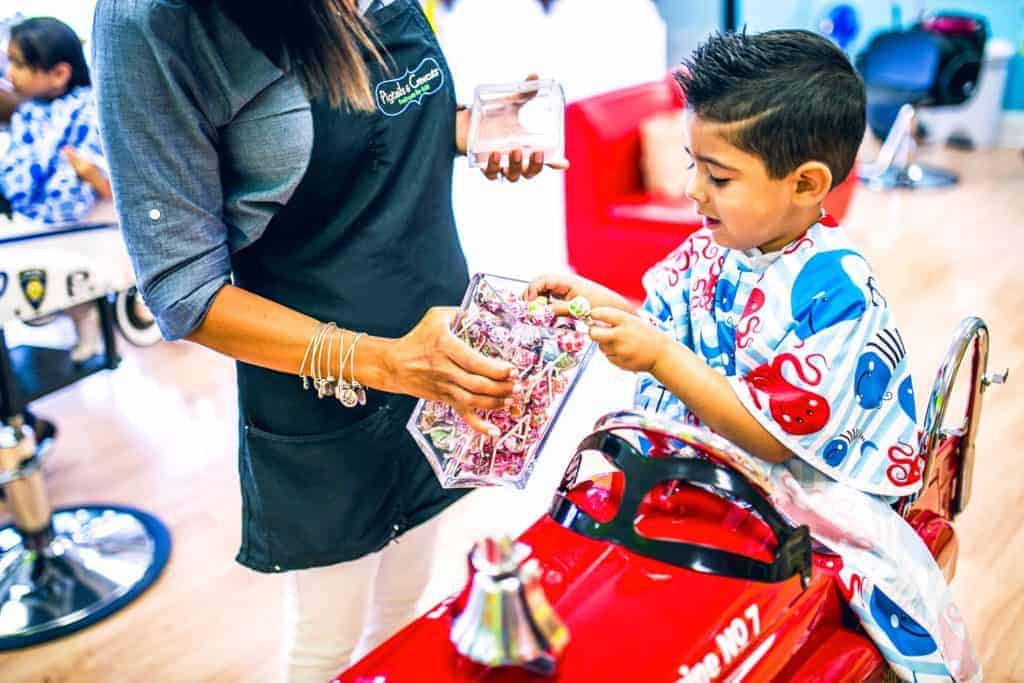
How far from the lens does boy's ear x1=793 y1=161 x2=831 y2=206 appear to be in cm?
119

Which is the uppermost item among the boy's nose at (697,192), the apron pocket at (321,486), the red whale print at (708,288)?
the boy's nose at (697,192)

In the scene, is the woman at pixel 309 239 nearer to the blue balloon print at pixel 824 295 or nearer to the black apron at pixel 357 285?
the black apron at pixel 357 285

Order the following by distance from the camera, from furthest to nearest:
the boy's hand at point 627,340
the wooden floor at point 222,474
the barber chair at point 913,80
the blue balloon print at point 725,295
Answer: the barber chair at point 913,80
the wooden floor at point 222,474
the blue balloon print at point 725,295
the boy's hand at point 627,340

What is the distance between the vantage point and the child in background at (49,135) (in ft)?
7.66

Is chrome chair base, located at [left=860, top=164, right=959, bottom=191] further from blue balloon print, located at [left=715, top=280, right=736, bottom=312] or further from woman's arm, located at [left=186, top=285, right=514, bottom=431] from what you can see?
woman's arm, located at [left=186, top=285, right=514, bottom=431]

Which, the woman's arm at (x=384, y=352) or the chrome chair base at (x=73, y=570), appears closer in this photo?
the woman's arm at (x=384, y=352)

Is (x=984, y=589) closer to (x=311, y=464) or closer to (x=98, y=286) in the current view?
(x=311, y=464)

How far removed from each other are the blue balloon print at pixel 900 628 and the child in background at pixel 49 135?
6.63 ft

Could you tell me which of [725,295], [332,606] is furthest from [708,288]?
[332,606]

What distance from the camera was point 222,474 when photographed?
9.45 feet

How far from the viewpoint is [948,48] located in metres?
5.27

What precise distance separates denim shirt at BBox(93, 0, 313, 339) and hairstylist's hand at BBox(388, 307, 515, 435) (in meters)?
0.23

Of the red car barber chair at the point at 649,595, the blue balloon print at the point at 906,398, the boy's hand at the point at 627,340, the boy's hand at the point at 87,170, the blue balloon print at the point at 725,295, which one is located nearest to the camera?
the red car barber chair at the point at 649,595

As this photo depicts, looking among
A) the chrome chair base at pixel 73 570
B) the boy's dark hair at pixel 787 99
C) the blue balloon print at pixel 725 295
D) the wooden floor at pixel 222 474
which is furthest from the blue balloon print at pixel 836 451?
the chrome chair base at pixel 73 570
